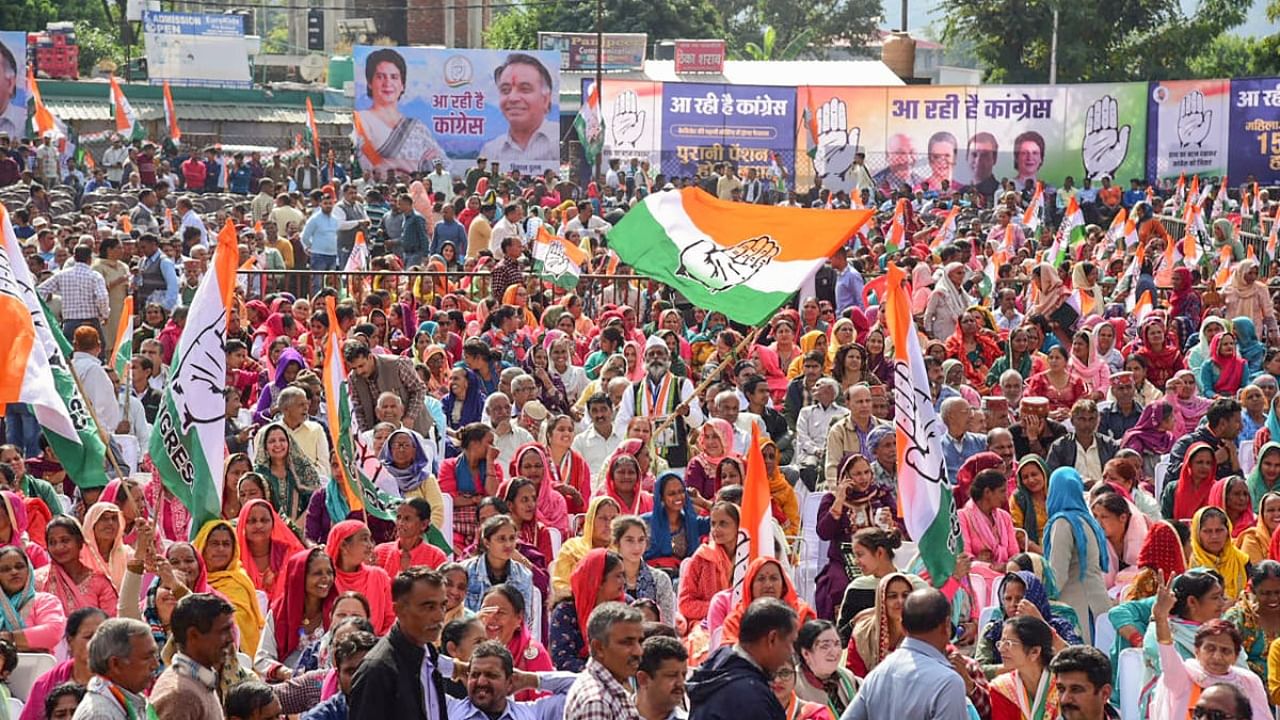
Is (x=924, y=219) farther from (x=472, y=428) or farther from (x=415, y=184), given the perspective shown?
(x=472, y=428)

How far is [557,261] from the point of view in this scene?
1762 cm

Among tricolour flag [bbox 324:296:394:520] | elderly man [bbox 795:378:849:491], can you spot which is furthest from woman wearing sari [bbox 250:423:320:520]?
elderly man [bbox 795:378:849:491]

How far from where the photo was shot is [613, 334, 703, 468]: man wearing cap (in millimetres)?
12500

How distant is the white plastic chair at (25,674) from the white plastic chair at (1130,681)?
13.1 feet

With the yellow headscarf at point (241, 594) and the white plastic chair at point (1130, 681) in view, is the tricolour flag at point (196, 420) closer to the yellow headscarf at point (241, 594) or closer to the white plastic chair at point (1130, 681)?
the yellow headscarf at point (241, 594)

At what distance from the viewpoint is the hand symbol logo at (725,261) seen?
1094 centimetres

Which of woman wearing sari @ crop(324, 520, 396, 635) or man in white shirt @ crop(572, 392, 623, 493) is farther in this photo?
man in white shirt @ crop(572, 392, 623, 493)

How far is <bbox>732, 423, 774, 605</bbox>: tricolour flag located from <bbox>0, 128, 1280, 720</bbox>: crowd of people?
95mm

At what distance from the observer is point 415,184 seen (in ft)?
83.7

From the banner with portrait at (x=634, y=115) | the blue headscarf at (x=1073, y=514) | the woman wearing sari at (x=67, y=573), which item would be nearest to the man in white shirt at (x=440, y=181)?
the banner with portrait at (x=634, y=115)

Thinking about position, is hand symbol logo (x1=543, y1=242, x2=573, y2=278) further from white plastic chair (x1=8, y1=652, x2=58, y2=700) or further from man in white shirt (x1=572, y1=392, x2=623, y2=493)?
white plastic chair (x1=8, y1=652, x2=58, y2=700)

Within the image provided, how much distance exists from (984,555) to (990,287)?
442 inches

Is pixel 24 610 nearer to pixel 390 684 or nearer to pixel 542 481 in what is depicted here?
pixel 390 684

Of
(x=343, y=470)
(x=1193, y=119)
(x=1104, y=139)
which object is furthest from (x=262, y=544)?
(x=1193, y=119)
